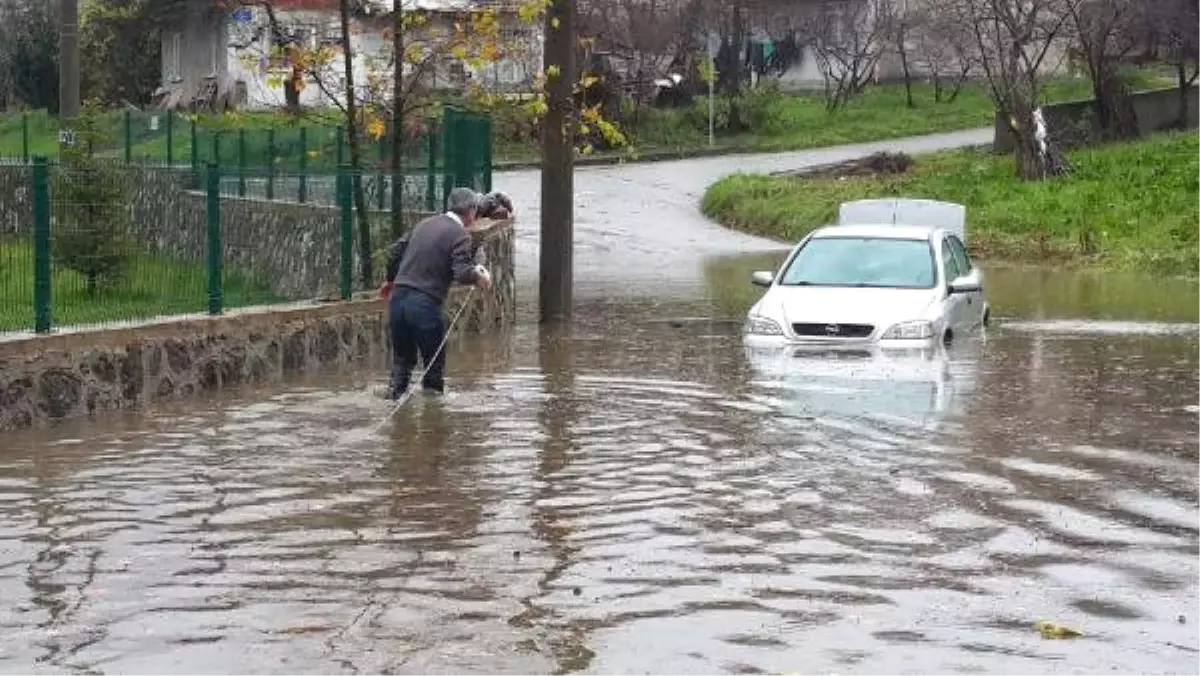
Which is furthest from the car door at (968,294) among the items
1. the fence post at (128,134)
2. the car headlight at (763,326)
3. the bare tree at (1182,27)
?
the bare tree at (1182,27)

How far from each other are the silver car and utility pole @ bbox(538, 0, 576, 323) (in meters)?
4.07

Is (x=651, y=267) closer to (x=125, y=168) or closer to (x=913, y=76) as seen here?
(x=125, y=168)

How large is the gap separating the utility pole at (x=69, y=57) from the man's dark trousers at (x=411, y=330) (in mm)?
11952

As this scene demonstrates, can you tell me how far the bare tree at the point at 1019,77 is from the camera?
39062 mm

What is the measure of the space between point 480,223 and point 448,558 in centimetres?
1343

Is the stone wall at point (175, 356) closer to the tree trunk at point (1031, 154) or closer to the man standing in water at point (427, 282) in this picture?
the man standing in water at point (427, 282)

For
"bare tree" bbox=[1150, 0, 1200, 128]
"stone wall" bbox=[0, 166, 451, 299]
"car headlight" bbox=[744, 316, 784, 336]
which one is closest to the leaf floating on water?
"car headlight" bbox=[744, 316, 784, 336]

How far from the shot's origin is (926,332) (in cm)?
1659

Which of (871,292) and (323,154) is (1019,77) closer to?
(323,154)

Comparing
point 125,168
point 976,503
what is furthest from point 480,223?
point 976,503

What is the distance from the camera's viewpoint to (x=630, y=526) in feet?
32.1

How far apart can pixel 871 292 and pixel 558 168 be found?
18.9 ft

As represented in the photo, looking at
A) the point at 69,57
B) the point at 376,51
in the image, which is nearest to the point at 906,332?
the point at 376,51

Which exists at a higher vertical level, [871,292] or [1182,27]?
[1182,27]
